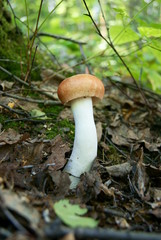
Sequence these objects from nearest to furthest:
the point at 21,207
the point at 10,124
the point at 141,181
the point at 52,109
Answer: the point at 21,207
the point at 141,181
the point at 10,124
the point at 52,109

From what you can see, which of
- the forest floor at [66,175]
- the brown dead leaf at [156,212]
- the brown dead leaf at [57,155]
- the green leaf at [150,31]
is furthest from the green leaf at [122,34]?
the brown dead leaf at [156,212]

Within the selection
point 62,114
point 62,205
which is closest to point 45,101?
point 62,114

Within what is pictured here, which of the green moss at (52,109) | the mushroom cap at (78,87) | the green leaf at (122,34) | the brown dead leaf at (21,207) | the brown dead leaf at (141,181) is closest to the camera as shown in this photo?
the brown dead leaf at (21,207)

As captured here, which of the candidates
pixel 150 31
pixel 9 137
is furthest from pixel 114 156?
pixel 150 31

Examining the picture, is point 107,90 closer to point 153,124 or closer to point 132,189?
point 153,124

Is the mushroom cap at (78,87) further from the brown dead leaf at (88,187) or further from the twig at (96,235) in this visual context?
the twig at (96,235)

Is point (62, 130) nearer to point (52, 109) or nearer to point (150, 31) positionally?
point (52, 109)

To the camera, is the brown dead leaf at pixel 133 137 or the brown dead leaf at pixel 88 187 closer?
the brown dead leaf at pixel 88 187
